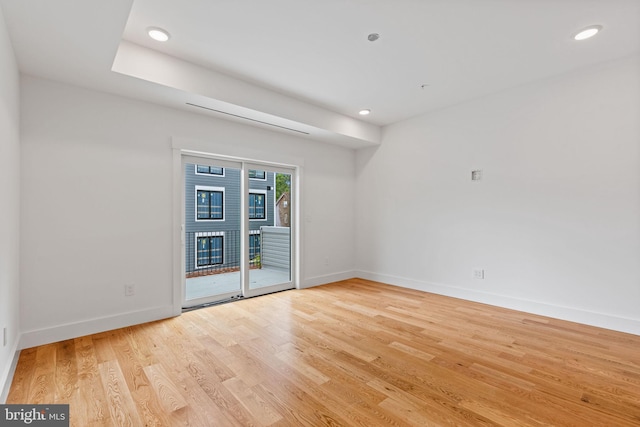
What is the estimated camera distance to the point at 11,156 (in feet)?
7.48

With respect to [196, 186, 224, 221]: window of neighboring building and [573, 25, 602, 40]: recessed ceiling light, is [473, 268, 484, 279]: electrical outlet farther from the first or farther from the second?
[196, 186, 224, 221]: window of neighboring building

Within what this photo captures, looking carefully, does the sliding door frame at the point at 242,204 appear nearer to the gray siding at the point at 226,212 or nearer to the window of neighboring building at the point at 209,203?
the gray siding at the point at 226,212

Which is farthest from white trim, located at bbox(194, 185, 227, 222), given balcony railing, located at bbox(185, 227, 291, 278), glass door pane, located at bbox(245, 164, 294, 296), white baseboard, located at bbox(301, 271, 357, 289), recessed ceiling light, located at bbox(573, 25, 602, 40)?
recessed ceiling light, located at bbox(573, 25, 602, 40)

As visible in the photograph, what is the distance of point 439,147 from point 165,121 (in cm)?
379

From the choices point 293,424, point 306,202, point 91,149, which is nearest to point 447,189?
point 306,202

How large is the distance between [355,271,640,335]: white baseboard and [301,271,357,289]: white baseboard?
0.84m

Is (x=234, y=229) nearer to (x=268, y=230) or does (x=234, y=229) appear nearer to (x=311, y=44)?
(x=268, y=230)

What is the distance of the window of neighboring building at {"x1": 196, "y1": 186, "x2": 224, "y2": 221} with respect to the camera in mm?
3879

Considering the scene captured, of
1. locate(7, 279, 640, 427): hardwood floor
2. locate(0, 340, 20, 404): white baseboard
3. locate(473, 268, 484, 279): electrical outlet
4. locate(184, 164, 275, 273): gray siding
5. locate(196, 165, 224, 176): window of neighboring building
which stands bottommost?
locate(7, 279, 640, 427): hardwood floor

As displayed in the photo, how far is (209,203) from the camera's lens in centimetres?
397

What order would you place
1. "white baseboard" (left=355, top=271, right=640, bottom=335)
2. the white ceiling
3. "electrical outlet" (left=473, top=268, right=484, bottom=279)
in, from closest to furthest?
1. the white ceiling
2. "white baseboard" (left=355, top=271, right=640, bottom=335)
3. "electrical outlet" (left=473, top=268, right=484, bottom=279)

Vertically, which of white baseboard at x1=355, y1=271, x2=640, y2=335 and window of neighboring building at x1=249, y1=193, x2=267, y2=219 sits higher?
window of neighboring building at x1=249, y1=193, x2=267, y2=219

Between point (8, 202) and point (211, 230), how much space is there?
2.03 meters

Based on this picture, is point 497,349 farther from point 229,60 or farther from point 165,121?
point 165,121
